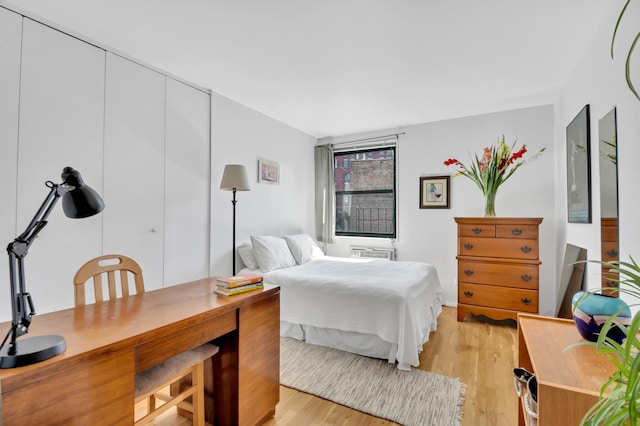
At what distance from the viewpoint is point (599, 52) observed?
204 cm

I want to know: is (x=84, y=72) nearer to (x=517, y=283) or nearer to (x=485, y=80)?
(x=485, y=80)

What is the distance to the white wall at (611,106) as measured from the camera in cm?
148

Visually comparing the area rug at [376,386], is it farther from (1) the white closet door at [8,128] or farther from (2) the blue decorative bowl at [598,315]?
(1) the white closet door at [8,128]

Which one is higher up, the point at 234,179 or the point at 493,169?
the point at 493,169

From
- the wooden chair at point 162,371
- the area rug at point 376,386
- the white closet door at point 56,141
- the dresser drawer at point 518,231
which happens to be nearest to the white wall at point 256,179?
the white closet door at point 56,141

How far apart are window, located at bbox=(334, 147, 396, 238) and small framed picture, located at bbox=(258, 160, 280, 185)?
1.18 meters

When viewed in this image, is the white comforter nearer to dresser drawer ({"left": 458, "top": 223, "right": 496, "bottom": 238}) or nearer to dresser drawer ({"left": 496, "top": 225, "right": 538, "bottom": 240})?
dresser drawer ({"left": 458, "top": 223, "right": 496, "bottom": 238})

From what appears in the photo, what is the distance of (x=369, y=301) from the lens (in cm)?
249

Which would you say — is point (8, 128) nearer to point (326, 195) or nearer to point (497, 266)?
point (326, 195)

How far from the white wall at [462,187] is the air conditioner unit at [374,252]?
4.3 inches

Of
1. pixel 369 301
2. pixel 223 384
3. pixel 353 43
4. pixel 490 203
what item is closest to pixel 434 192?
pixel 490 203

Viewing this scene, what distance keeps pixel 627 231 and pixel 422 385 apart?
1516mm

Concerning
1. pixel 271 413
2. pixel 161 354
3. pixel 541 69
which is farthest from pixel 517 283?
pixel 161 354

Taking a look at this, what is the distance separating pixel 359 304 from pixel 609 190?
5.87ft
